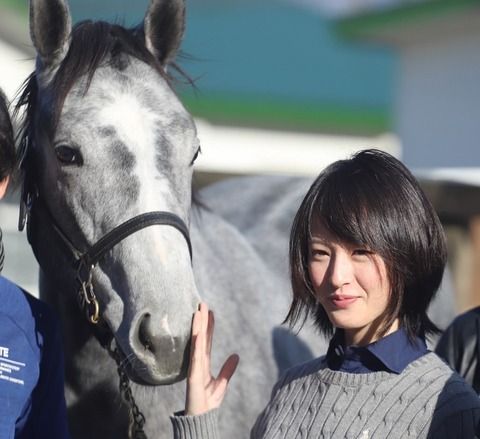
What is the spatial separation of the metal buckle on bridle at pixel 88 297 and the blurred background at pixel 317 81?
3551 mm

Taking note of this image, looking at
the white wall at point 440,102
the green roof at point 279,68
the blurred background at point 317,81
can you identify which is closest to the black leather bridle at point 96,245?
the blurred background at point 317,81

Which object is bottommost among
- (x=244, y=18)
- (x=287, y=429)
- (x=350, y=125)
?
(x=350, y=125)

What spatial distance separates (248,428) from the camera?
3475 millimetres

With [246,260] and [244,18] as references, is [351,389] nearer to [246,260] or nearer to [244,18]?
[246,260]

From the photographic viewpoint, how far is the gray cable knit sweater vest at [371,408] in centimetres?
195

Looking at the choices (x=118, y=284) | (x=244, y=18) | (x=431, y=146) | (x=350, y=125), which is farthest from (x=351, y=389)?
(x=244, y=18)

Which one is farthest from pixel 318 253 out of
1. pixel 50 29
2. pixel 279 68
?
pixel 279 68

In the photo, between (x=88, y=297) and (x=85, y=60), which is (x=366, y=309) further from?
(x=85, y=60)

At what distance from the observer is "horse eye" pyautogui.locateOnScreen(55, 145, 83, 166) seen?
2777mm

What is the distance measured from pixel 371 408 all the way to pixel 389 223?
37cm

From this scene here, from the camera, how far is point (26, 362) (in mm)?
2330

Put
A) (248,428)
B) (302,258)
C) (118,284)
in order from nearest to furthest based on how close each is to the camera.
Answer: (302,258) → (118,284) → (248,428)

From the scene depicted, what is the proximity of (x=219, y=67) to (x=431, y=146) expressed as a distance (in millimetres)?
6130

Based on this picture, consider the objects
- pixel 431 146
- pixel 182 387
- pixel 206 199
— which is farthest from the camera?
pixel 431 146
